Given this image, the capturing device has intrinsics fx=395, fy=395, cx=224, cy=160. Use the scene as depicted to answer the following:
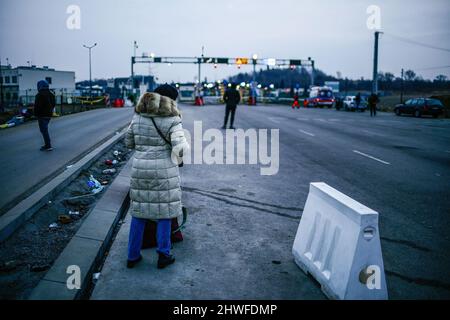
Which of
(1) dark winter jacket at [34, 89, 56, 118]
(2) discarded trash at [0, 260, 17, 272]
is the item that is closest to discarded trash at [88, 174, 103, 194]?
(2) discarded trash at [0, 260, 17, 272]

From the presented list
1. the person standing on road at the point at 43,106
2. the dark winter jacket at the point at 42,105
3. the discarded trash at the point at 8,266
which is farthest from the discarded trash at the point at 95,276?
the dark winter jacket at the point at 42,105

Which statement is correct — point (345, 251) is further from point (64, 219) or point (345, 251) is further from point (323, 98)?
point (323, 98)

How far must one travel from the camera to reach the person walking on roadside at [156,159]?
402cm

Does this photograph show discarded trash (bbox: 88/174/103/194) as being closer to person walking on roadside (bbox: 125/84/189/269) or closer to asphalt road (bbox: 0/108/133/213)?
asphalt road (bbox: 0/108/133/213)

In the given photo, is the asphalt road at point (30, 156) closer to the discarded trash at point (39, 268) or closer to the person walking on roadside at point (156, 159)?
the discarded trash at point (39, 268)

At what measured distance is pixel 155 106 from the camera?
157 inches

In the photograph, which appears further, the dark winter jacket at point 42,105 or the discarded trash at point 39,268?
the dark winter jacket at point 42,105

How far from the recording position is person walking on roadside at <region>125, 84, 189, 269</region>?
4.02 m

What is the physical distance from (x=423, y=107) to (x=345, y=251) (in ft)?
109

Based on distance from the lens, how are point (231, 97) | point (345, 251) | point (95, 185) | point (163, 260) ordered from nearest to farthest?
point (345, 251), point (163, 260), point (95, 185), point (231, 97)

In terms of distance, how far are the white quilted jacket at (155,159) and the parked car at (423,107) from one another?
33.0 metres

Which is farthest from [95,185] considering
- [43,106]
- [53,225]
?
[43,106]
